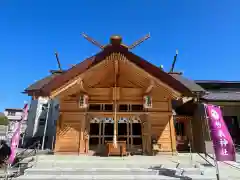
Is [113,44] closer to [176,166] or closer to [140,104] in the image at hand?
[140,104]

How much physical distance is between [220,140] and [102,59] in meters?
5.95

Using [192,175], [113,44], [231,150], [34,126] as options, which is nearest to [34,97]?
[113,44]

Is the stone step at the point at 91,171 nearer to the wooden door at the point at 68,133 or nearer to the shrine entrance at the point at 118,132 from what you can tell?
the wooden door at the point at 68,133

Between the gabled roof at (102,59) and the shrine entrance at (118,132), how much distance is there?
2678 mm

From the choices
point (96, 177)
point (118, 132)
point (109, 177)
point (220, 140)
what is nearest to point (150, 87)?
point (118, 132)

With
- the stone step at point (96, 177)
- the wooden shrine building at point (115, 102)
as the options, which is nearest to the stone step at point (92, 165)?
the stone step at point (96, 177)

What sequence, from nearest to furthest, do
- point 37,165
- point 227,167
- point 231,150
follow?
point 231,150 < point 37,165 < point 227,167

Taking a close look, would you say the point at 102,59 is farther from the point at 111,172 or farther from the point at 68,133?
the point at 111,172

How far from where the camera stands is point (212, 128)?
5996 mm

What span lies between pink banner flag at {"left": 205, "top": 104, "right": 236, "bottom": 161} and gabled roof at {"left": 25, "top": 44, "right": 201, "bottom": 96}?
2949 mm

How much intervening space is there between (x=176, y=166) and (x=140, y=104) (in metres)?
4.24

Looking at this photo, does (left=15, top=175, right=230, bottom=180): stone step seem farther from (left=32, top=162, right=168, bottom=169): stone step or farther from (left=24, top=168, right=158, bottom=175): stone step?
(left=32, top=162, right=168, bottom=169): stone step

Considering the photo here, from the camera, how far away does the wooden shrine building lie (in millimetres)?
8898

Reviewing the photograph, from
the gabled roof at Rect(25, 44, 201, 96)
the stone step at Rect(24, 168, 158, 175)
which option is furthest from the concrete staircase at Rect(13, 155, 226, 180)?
the gabled roof at Rect(25, 44, 201, 96)
